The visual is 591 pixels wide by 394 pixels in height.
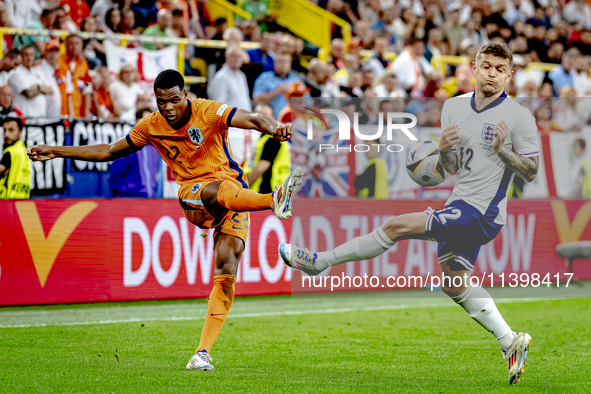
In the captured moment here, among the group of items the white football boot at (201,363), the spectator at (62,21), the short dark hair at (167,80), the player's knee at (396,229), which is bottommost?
the white football boot at (201,363)

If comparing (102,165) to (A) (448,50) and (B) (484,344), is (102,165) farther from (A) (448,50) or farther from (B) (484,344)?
(A) (448,50)

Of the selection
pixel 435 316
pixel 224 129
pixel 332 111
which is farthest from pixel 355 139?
pixel 224 129

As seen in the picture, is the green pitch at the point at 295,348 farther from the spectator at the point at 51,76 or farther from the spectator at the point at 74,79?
the spectator at the point at 74,79

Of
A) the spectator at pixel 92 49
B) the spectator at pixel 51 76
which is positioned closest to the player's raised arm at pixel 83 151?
the spectator at pixel 51 76

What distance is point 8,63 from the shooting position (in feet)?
36.5

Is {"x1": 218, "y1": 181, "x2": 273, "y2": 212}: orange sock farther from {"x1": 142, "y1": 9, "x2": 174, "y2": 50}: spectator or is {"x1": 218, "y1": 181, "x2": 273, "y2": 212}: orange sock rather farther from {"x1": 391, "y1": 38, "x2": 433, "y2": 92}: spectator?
{"x1": 391, "y1": 38, "x2": 433, "y2": 92}: spectator

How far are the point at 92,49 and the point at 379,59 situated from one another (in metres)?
6.03

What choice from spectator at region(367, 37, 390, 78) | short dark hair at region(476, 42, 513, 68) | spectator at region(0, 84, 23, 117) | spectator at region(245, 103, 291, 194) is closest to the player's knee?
short dark hair at region(476, 42, 513, 68)

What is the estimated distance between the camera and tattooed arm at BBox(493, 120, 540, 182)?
5887mm

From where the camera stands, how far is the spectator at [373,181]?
10922mm

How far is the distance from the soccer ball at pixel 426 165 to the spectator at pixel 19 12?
8571 mm

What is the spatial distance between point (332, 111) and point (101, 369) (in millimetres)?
5771

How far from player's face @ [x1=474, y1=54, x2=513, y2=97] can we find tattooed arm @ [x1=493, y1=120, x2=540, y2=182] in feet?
0.93

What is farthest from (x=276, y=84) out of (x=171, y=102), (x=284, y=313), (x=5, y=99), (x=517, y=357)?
(x=517, y=357)
